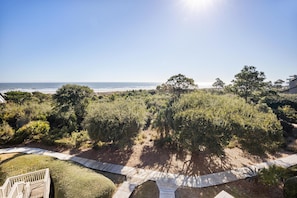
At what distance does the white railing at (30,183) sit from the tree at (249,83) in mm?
23111

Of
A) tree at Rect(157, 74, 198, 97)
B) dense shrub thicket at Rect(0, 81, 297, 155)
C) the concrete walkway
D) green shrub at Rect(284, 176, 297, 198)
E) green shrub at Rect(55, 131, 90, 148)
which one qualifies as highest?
tree at Rect(157, 74, 198, 97)

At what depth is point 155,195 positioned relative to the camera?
7230mm

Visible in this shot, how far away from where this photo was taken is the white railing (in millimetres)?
6971

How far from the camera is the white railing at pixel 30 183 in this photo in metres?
6.97

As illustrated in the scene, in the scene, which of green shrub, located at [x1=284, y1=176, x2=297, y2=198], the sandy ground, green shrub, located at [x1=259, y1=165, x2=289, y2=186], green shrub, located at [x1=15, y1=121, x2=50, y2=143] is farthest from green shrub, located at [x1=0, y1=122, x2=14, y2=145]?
green shrub, located at [x1=284, y1=176, x2=297, y2=198]

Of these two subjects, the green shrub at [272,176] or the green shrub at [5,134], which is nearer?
the green shrub at [272,176]

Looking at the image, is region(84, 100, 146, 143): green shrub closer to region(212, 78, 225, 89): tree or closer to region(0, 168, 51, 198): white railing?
region(0, 168, 51, 198): white railing

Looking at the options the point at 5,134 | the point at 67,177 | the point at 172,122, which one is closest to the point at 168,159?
the point at 172,122

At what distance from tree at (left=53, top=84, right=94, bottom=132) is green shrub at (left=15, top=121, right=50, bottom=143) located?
2.62 metres

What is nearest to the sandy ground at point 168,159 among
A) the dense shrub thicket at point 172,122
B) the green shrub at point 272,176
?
the dense shrub thicket at point 172,122

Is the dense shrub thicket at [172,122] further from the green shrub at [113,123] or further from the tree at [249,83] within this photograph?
the tree at [249,83]

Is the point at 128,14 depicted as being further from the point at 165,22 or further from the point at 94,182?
the point at 94,182

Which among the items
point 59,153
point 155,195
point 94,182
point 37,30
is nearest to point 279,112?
point 155,195

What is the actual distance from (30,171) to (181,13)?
12470 mm
